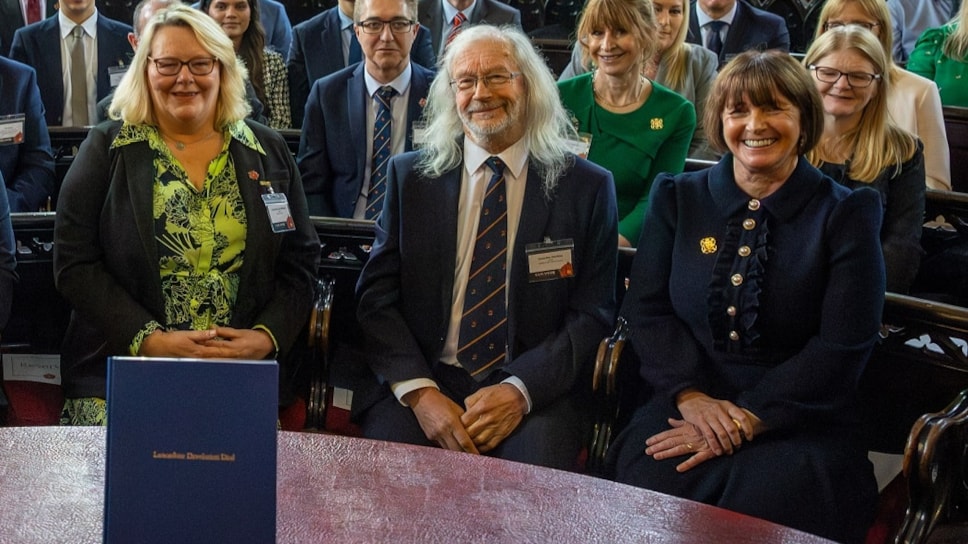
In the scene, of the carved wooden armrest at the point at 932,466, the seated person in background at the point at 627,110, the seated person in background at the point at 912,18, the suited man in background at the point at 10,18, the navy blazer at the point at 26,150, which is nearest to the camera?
the carved wooden armrest at the point at 932,466

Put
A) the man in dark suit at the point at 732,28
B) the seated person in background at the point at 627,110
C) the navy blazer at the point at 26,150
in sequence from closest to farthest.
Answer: the seated person in background at the point at 627,110, the navy blazer at the point at 26,150, the man in dark suit at the point at 732,28

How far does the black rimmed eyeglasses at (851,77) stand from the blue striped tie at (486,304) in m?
1.09

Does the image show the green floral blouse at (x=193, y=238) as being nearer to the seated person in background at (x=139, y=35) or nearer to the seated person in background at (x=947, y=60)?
the seated person in background at (x=139, y=35)

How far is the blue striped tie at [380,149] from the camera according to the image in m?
4.01

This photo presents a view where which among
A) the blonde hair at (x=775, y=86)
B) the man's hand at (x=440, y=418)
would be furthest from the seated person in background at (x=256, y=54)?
the blonde hair at (x=775, y=86)

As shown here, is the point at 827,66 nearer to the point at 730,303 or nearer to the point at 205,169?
the point at 730,303

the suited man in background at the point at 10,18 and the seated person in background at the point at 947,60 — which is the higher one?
the seated person in background at the point at 947,60

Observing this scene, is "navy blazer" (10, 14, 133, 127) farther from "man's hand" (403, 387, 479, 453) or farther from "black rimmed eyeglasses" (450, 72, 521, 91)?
"man's hand" (403, 387, 479, 453)

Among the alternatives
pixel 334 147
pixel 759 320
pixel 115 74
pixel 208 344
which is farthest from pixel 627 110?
pixel 115 74

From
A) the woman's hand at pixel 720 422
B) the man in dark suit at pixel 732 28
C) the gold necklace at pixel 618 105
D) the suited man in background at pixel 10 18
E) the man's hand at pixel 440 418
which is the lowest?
the suited man in background at pixel 10 18

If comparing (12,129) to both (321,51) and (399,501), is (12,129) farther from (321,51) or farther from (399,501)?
(399,501)

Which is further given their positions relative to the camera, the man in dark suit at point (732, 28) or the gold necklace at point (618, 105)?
the man in dark suit at point (732, 28)

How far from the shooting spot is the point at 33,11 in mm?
6039

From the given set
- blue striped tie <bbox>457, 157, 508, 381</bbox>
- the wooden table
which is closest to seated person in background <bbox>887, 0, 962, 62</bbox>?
blue striped tie <bbox>457, 157, 508, 381</bbox>
